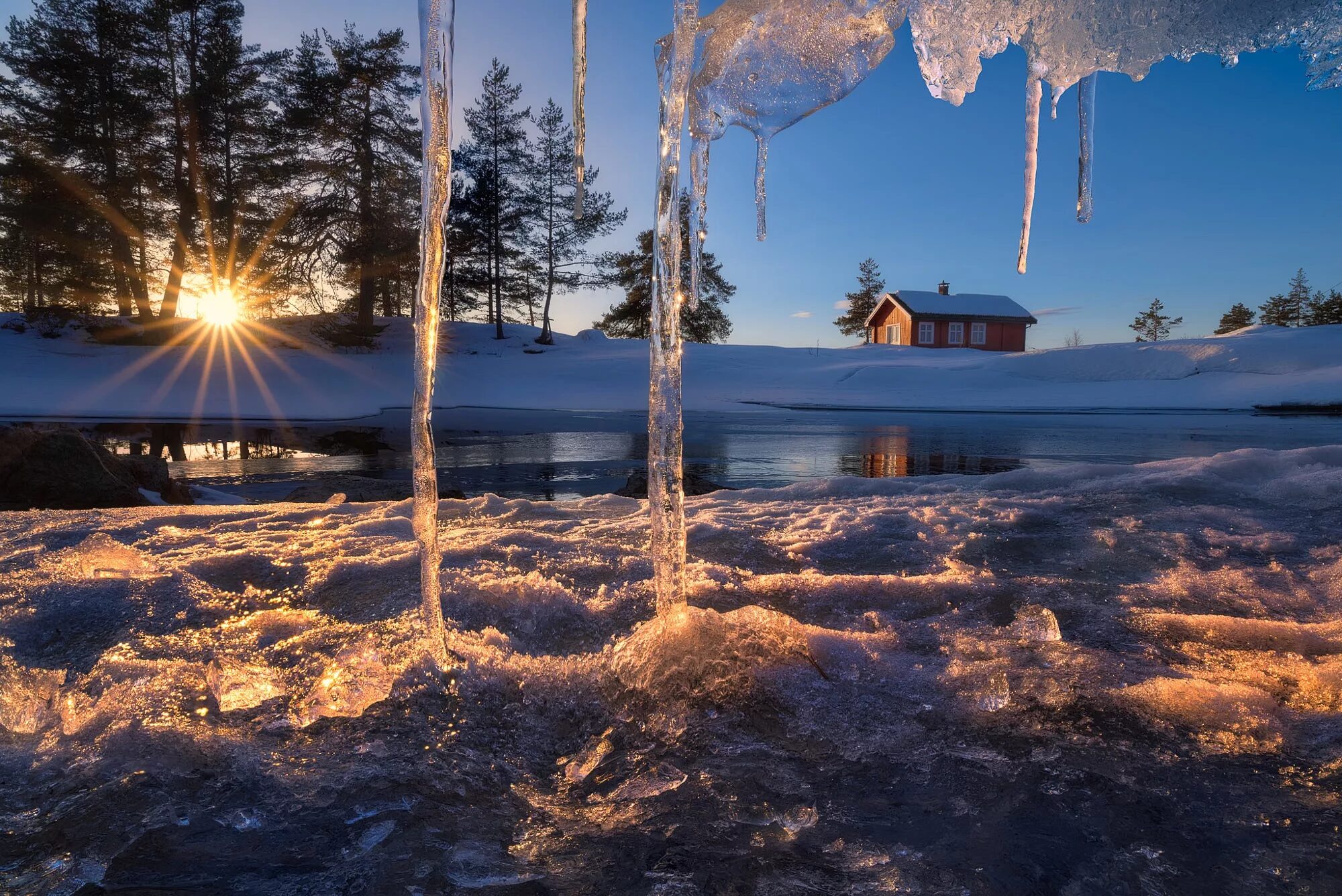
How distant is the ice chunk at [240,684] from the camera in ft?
6.47

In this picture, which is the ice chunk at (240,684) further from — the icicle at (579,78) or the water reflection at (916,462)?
the water reflection at (916,462)

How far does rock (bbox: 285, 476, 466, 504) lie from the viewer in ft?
17.6

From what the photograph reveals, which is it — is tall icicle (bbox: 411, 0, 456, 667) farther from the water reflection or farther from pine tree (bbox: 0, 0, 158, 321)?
pine tree (bbox: 0, 0, 158, 321)

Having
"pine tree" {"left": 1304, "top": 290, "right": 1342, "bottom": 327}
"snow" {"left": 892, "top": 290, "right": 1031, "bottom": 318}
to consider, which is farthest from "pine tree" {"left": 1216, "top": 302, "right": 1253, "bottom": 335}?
"snow" {"left": 892, "top": 290, "right": 1031, "bottom": 318}

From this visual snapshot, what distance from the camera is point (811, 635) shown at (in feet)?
7.89

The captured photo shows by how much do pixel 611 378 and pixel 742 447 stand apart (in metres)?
14.5

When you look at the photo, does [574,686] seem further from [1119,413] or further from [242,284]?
[242,284]

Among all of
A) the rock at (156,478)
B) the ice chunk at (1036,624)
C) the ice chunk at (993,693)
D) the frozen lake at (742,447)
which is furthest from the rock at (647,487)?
the ice chunk at (993,693)

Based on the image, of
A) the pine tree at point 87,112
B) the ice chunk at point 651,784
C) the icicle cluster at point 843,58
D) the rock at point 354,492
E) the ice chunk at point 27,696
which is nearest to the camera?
the ice chunk at point 651,784

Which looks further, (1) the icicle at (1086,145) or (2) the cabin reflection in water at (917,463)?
(2) the cabin reflection in water at (917,463)

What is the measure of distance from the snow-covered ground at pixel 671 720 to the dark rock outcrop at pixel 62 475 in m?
1.69

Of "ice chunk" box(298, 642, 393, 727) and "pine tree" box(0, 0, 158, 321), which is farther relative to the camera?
"pine tree" box(0, 0, 158, 321)

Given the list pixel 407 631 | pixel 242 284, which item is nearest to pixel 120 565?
pixel 407 631

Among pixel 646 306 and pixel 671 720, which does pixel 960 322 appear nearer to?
pixel 646 306
